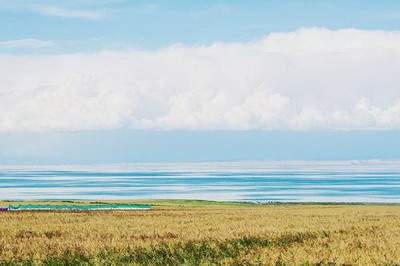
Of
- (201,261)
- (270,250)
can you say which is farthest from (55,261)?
(270,250)

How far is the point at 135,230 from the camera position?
38156 millimetres

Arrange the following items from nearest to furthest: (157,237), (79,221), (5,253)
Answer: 1. (5,253)
2. (157,237)
3. (79,221)

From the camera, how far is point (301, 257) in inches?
985

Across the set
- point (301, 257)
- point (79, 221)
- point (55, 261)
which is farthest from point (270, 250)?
point (79, 221)

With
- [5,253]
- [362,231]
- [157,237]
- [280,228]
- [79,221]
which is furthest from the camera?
[79,221]

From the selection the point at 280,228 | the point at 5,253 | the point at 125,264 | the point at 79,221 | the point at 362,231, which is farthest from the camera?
the point at 79,221

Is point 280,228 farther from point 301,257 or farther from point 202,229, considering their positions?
point 301,257

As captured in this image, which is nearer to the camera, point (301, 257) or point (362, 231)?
point (301, 257)

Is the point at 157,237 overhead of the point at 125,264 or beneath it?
overhead

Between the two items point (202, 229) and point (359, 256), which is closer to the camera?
point (359, 256)

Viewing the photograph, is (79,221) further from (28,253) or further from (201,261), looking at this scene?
(201,261)

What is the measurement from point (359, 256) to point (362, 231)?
11.8m

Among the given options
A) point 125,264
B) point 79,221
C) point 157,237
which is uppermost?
point 79,221

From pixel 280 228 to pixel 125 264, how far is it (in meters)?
15.8
